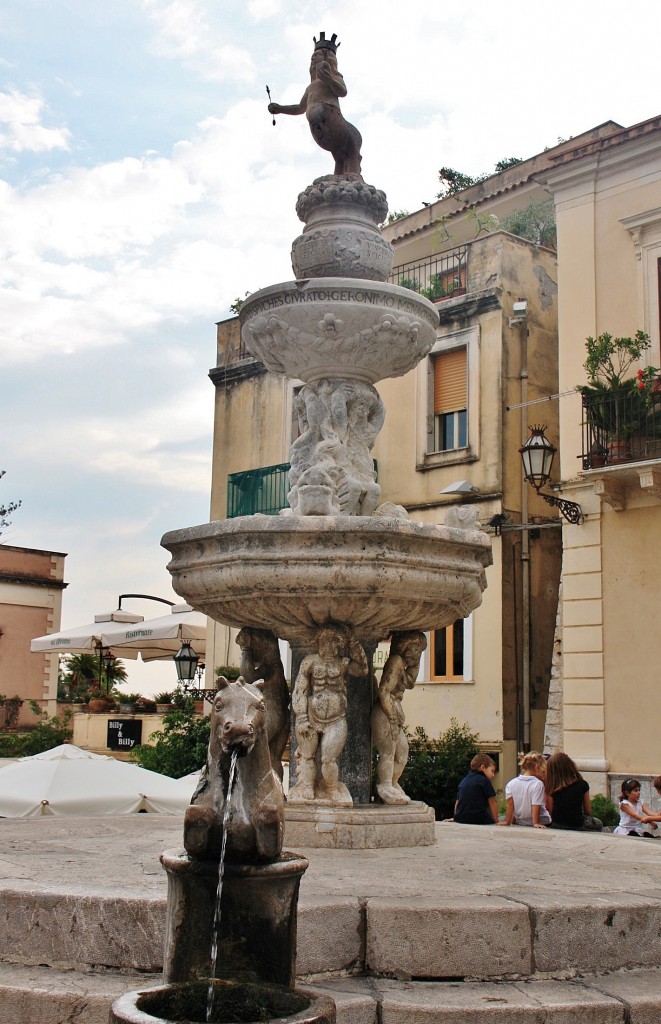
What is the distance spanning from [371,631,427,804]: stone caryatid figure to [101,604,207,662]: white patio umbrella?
48.9ft

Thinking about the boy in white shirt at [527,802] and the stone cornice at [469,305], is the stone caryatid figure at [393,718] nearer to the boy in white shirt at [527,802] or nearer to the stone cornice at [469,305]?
the boy in white shirt at [527,802]

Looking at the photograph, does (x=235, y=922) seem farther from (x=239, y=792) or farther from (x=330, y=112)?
(x=330, y=112)

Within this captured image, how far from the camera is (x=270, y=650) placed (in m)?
6.77

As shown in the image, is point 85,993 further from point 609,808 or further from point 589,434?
point 589,434

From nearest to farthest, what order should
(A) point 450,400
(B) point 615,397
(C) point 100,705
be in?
(B) point 615,397
(A) point 450,400
(C) point 100,705

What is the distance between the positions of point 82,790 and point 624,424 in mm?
8465

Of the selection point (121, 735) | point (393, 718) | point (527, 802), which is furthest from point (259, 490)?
point (393, 718)

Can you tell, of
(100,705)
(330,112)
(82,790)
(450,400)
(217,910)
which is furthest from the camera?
(100,705)

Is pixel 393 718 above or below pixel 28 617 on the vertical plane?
below

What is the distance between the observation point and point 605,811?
14.2m

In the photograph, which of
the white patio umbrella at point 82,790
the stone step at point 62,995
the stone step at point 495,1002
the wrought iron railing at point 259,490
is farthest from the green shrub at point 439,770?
the stone step at point 62,995

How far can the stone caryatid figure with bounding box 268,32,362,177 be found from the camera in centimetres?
770

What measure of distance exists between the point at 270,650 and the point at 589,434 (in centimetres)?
965

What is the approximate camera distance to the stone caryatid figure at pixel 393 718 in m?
6.66
